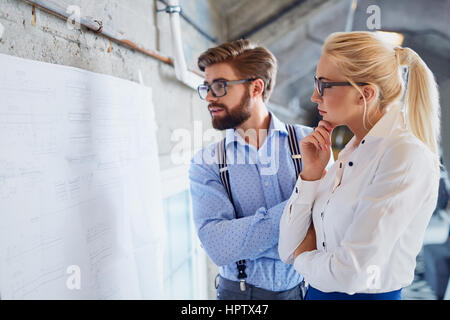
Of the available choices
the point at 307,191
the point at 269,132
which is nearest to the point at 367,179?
the point at 307,191

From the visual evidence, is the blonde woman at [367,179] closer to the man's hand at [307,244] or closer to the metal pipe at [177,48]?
the man's hand at [307,244]

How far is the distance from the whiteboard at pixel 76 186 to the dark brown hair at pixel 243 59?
323mm

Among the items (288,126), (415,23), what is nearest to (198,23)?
(288,126)

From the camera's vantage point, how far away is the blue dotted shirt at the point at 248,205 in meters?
1.19

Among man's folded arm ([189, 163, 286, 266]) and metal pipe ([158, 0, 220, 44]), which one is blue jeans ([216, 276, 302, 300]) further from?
metal pipe ([158, 0, 220, 44])

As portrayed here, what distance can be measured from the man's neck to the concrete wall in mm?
422

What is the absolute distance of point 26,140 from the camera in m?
0.76

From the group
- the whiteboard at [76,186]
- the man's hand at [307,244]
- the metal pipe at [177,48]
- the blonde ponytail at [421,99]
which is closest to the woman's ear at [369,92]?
the blonde ponytail at [421,99]

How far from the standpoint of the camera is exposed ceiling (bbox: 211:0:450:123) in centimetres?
282

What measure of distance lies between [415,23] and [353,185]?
338 centimetres

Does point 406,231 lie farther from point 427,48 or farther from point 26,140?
point 427,48

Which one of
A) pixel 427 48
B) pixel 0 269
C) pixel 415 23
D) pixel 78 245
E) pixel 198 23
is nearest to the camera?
pixel 0 269

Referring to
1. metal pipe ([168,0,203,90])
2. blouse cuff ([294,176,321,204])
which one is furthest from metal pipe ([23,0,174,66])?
blouse cuff ([294,176,321,204])

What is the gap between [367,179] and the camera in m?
0.84
